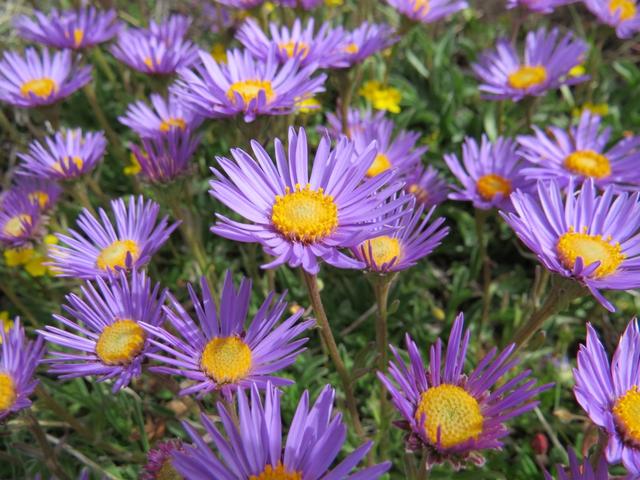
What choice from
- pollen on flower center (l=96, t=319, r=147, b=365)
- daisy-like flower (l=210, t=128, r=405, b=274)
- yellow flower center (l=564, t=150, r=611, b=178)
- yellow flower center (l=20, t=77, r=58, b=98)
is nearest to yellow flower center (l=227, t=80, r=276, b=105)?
daisy-like flower (l=210, t=128, r=405, b=274)

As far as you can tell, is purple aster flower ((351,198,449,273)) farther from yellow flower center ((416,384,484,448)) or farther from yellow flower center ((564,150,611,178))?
yellow flower center ((564,150,611,178))

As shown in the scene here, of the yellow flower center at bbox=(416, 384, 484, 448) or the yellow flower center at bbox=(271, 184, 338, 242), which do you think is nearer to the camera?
the yellow flower center at bbox=(416, 384, 484, 448)

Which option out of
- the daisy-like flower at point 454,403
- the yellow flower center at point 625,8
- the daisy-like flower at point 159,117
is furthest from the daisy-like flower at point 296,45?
the yellow flower center at point 625,8

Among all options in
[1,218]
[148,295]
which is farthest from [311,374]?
[1,218]

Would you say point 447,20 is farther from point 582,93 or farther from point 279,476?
point 279,476

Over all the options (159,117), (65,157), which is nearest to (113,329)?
(65,157)

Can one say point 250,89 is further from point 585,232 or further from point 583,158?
point 583,158
